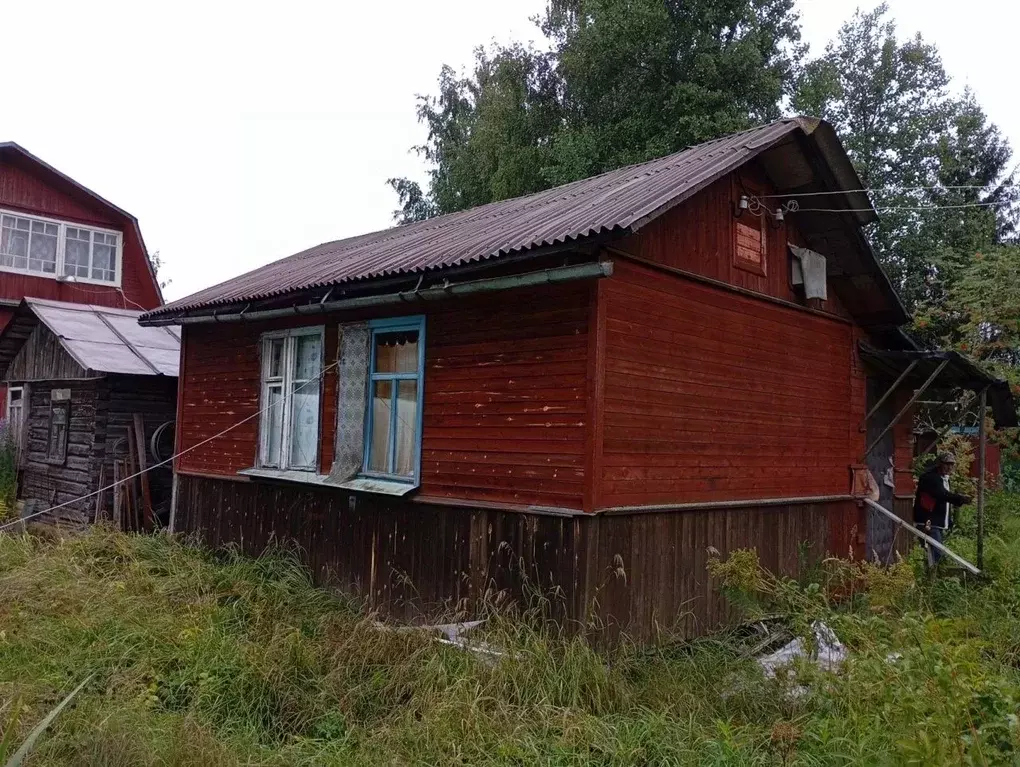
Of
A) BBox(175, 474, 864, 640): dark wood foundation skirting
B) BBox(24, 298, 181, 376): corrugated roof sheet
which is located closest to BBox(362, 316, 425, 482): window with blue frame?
BBox(175, 474, 864, 640): dark wood foundation skirting

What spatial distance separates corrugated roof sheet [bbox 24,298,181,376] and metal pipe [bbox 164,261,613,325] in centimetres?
433

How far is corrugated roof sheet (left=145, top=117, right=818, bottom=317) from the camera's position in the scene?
636cm

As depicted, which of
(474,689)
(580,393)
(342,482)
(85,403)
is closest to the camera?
(474,689)

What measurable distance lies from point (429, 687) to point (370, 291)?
3903mm

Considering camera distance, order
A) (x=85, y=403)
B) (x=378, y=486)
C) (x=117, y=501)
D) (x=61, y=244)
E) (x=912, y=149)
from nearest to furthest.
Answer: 1. (x=378, y=486)
2. (x=117, y=501)
3. (x=85, y=403)
4. (x=61, y=244)
5. (x=912, y=149)

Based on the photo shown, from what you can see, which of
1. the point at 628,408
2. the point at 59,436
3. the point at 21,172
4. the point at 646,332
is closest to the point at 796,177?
the point at 646,332

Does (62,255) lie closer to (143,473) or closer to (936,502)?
(143,473)

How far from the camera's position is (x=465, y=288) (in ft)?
22.5

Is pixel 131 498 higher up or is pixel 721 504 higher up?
pixel 721 504

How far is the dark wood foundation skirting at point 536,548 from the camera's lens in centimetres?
641

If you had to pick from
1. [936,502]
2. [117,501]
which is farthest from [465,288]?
[117,501]

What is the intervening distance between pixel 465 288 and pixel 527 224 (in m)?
1.14

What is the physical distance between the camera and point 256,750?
199 inches

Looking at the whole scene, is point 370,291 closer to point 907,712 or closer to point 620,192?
point 620,192
